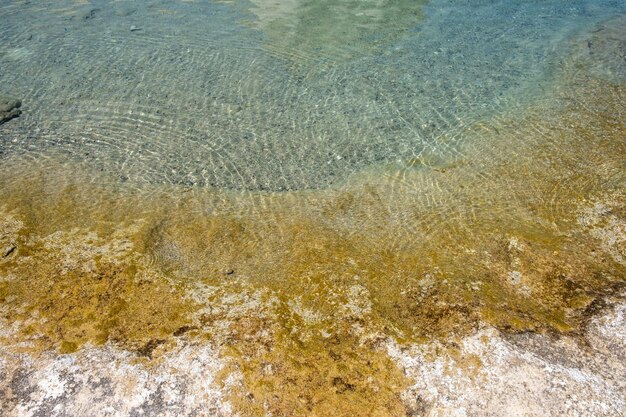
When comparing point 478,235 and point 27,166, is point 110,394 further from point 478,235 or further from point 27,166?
point 27,166

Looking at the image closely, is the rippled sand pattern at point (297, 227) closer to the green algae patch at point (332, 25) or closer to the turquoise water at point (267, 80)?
the turquoise water at point (267, 80)

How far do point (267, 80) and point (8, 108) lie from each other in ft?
16.0

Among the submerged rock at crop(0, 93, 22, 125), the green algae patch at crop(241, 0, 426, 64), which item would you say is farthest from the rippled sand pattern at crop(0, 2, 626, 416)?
the green algae patch at crop(241, 0, 426, 64)

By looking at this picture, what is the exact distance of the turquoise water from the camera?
750 cm

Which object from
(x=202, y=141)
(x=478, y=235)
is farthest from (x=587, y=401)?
(x=202, y=141)

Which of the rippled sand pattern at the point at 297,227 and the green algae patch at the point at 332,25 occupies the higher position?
the green algae patch at the point at 332,25

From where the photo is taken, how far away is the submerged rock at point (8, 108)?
8391mm

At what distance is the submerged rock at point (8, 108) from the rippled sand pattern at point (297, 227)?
276 mm

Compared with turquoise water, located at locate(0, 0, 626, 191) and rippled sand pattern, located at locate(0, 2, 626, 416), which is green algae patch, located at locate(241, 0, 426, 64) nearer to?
turquoise water, located at locate(0, 0, 626, 191)

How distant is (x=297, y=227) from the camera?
18.9 feet

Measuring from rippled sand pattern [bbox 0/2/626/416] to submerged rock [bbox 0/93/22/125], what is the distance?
10.9 inches

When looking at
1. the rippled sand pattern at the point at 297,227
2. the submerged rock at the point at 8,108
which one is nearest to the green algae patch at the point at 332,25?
the rippled sand pattern at the point at 297,227

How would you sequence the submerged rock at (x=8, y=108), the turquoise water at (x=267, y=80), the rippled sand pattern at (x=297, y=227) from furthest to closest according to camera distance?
1. the submerged rock at (x=8, y=108)
2. the turquoise water at (x=267, y=80)
3. the rippled sand pattern at (x=297, y=227)

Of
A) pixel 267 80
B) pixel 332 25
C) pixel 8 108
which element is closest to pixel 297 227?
pixel 267 80
